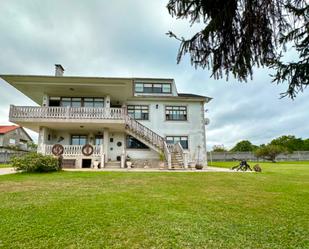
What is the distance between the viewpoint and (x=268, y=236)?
286cm

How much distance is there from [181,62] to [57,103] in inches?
604

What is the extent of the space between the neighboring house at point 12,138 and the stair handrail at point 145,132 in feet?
91.4

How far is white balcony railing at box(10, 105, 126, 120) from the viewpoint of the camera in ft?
45.9

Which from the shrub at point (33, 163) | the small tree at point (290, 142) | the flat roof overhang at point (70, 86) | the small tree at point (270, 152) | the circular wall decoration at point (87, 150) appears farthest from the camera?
the small tree at point (290, 142)

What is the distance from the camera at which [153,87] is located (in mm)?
20062

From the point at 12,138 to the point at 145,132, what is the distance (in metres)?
32.7

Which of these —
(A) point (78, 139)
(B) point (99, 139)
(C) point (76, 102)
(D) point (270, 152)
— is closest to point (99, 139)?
(B) point (99, 139)

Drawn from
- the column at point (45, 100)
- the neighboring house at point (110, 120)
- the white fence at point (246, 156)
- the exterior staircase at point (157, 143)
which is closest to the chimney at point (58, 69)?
the neighboring house at point (110, 120)

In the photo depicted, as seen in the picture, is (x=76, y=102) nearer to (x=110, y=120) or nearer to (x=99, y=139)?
(x=99, y=139)

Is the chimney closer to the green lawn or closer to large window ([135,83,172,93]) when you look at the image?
large window ([135,83,172,93])

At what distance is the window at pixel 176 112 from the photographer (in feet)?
58.7

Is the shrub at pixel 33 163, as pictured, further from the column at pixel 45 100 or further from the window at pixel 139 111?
the window at pixel 139 111

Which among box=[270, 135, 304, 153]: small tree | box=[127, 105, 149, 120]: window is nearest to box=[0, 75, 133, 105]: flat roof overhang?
box=[127, 105, 149, 120]: window

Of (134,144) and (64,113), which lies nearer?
(64,113)
